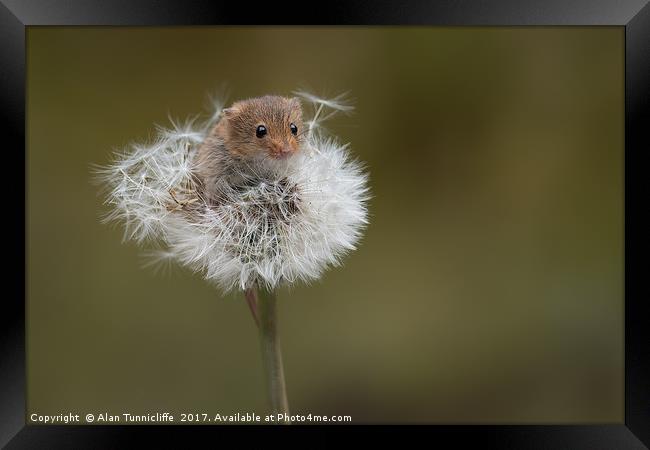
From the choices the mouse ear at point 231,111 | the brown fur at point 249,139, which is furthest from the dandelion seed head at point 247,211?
the mouse ear at point 231,111

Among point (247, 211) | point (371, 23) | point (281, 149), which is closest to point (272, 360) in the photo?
point (247, 211)

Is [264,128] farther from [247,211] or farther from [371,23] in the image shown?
[371,23]

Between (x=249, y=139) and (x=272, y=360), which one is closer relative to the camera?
(x=272, y=360)

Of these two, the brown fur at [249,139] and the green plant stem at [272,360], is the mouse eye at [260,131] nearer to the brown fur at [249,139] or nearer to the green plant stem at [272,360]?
the brown fur at [249,139]

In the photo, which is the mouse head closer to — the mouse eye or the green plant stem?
the mouse eye

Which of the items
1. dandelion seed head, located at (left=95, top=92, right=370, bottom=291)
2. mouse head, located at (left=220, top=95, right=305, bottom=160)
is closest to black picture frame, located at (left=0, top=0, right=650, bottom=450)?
mouse head, located at (left=220, top=95, right=305, bottom=160)
